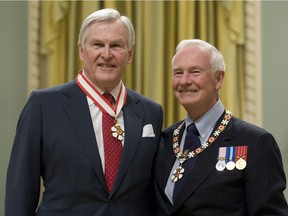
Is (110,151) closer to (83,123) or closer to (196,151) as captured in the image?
(83,123)

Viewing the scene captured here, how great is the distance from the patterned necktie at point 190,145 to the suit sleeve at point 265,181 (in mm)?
229

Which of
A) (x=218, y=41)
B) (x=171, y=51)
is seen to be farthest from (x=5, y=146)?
(x=218, y=41)

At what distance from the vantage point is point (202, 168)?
2.34 m

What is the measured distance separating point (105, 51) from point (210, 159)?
562mm

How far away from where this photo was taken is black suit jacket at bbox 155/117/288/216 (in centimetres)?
223

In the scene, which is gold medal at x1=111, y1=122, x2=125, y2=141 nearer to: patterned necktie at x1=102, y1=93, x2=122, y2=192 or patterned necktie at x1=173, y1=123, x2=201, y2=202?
patterned necktie at x1=102, y1=93, x2=122, y2=192

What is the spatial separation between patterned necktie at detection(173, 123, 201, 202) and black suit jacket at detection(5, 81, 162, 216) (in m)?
0.16

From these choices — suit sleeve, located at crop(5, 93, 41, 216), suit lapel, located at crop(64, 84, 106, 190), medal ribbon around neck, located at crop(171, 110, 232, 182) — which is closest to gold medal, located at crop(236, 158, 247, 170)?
medal ribbon around neck, located at crop(171, 110, 232, 182)

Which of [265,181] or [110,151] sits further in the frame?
[110,151]

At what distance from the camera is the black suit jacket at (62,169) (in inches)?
91.4

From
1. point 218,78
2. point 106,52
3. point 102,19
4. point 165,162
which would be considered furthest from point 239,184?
point 102,19

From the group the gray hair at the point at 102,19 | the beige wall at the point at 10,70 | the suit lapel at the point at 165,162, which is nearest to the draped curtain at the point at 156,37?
the beige wall at the point at 10,70

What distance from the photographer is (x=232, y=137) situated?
2.36m

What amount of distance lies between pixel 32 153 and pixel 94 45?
47 centimetres
